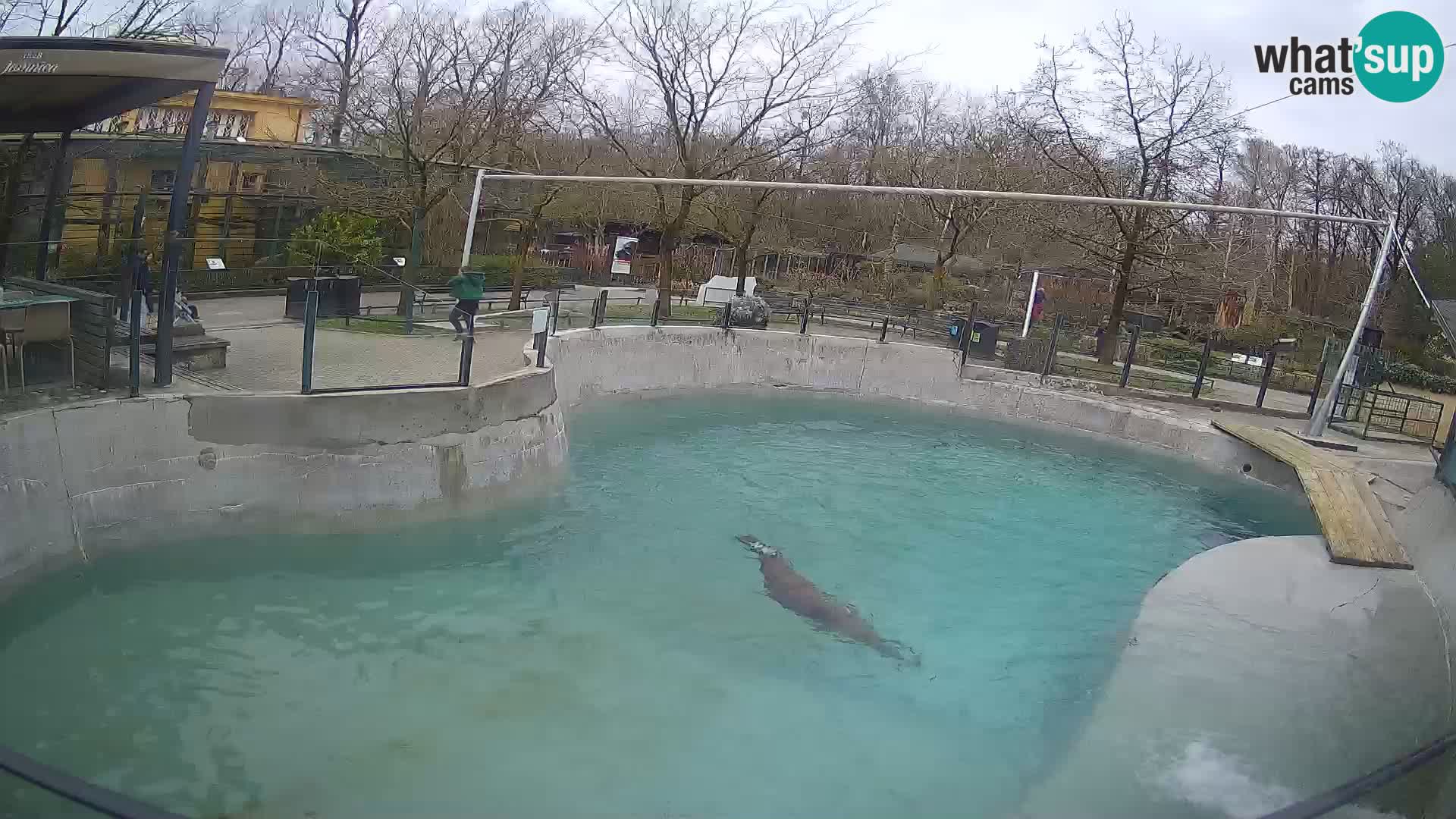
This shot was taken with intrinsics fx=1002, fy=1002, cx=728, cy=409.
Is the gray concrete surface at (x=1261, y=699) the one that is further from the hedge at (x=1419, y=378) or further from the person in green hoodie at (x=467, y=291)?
the hedge at (x=1419, y=378)

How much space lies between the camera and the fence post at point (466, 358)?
41.7 ft

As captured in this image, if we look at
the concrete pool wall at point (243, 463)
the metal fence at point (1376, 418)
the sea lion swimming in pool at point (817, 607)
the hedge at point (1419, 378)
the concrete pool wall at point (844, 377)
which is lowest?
the sea lion swimming in pool at point (817, 607)

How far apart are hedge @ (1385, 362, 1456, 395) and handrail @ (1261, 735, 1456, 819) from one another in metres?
27.2

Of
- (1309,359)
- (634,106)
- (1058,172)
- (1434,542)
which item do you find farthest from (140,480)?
(1309,359)

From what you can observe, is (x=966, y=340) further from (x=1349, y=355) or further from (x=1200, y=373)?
(x=1349, y=355)

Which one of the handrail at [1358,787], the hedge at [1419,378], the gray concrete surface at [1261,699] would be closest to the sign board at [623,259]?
the hedge at [1419,378]

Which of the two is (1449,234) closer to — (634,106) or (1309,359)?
(1309,359)

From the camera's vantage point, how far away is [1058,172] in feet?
105

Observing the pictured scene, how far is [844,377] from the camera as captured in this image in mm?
23312

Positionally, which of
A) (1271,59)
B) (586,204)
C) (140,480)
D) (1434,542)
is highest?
(1271,59)

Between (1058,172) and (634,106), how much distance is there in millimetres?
13922

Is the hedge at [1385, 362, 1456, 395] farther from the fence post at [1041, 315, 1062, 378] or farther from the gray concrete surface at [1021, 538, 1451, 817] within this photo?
the gray concrete surface at [1021, 538, 1451, 817]

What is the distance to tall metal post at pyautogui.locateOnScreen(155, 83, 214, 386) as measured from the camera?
10.8 metres

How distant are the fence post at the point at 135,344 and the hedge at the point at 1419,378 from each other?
30.6 m
